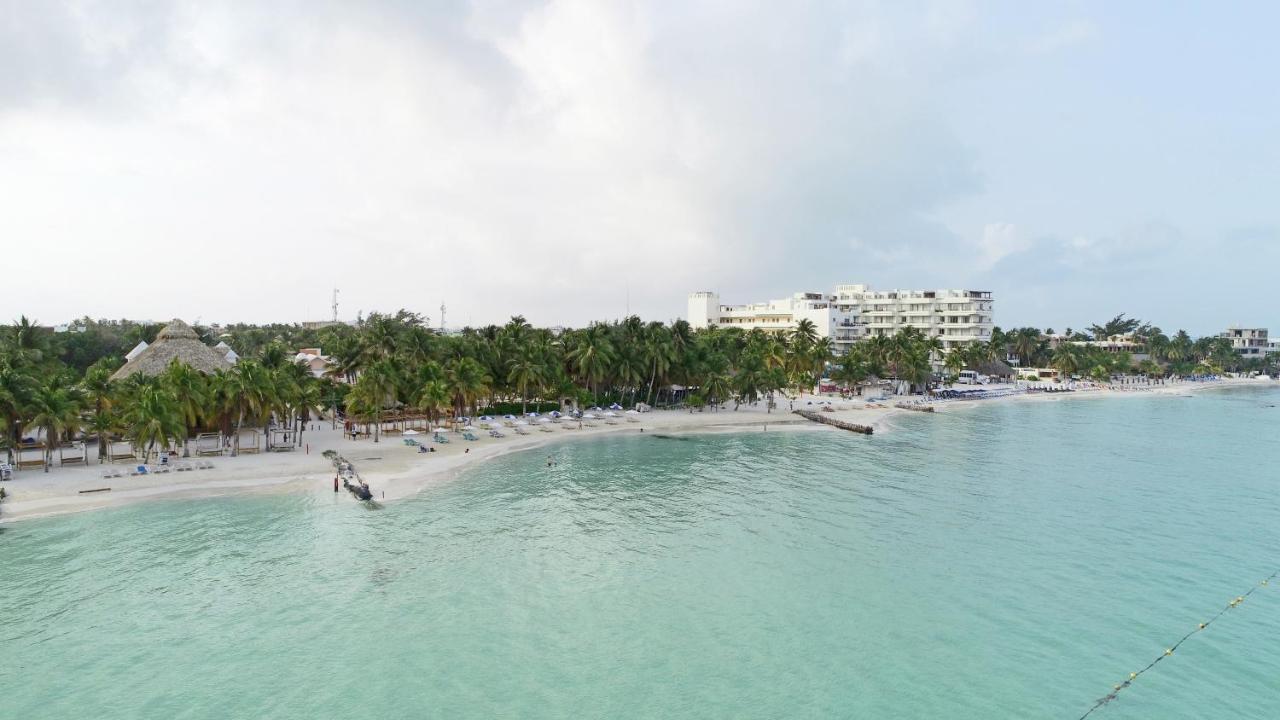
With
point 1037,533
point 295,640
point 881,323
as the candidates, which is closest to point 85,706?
point 295,640

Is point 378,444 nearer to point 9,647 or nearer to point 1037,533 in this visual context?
point 9,647

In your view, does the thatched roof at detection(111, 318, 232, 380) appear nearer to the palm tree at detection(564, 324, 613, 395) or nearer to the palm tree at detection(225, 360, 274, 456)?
the palm tree at detection(225, 360, 274, 456)

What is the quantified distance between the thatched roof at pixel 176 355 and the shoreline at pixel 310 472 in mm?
10024

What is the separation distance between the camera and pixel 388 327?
2697 inches

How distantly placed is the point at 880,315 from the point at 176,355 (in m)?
142

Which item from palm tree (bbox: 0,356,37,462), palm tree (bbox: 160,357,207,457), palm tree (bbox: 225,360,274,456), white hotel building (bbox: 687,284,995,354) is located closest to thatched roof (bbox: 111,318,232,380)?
palm tree (bbox: 160,357,207,457)

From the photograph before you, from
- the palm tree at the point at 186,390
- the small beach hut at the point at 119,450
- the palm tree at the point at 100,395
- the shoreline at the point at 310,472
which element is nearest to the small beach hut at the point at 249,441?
the shoreline at the point at 310,472

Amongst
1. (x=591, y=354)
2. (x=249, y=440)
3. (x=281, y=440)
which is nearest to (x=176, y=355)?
(x=249, y=440)

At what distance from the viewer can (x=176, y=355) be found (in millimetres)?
54219

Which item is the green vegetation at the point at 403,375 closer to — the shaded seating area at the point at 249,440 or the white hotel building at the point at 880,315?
the shaded seating area at the point at 249,440

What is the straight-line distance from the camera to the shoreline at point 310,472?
3609 cm

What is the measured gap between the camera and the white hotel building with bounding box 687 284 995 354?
489 ft

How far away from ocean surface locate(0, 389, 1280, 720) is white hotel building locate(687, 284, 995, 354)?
348ft

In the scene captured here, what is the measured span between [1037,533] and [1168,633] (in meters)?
11.9
